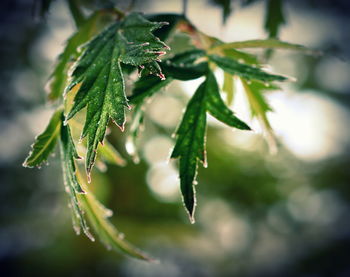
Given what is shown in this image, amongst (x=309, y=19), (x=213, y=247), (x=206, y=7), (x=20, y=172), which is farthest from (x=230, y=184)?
(x=206, y=7)

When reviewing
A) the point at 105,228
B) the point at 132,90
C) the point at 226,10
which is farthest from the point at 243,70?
the point at 105,228

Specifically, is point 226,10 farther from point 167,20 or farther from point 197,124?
point 197,124

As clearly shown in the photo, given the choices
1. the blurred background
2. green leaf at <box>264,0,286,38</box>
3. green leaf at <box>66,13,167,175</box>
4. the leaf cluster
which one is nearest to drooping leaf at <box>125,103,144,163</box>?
the leaf cluster

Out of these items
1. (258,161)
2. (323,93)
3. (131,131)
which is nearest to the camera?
(131,131)

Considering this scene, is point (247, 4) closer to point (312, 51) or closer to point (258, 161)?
point (312, 51)

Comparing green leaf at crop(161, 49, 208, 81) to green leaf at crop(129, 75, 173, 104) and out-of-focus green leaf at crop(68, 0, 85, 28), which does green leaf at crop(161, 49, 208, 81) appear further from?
out-of-focus green leaf at crop(68, 0, 85, 28)

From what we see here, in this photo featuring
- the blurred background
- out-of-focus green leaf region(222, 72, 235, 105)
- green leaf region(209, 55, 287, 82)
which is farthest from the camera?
the blurred background

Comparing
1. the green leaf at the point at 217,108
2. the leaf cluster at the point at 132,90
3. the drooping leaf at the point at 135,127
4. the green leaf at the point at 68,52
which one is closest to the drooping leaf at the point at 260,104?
the leaf cluster at the point at 132,90
